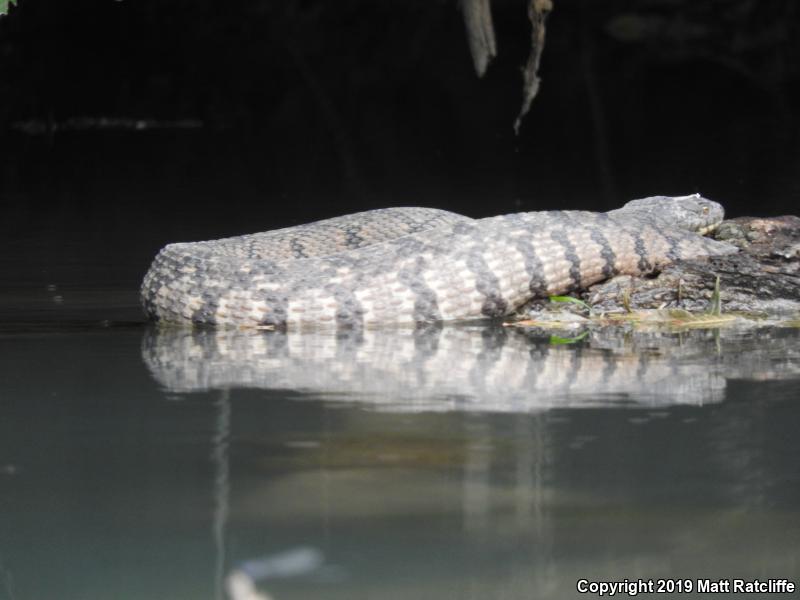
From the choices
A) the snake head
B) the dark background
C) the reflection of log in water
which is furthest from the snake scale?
the dark background

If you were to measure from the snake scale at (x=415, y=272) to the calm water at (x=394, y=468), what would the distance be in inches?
32.7

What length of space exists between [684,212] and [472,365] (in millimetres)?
3068

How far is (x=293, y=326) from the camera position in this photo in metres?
7.98

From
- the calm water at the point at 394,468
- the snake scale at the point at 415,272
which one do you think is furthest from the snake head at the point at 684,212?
the calm water at the point at 394,468

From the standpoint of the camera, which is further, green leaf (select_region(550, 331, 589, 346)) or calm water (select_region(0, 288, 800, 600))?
green leaf (select_region(550, 331, 589, 346))

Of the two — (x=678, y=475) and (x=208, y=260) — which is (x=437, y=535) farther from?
(x=208, y=260)

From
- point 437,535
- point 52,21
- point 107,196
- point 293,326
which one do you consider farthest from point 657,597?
point 52,21

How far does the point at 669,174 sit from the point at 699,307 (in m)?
12.0

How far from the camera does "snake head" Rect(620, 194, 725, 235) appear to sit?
909cm

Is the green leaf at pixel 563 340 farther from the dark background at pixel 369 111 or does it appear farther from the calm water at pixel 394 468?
the dark background at pixel 369 111

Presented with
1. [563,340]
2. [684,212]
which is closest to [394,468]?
[563,340]

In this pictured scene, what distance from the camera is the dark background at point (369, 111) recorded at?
17406 mm

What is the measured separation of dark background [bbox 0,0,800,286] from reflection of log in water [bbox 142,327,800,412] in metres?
6.23

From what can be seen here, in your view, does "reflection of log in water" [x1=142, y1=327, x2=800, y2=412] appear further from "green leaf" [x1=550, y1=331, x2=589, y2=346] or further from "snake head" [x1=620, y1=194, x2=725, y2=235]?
"snake head" [x1=620, y1=194, x2=725, y2=235]
